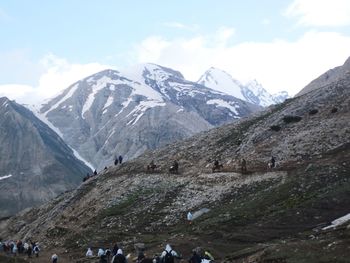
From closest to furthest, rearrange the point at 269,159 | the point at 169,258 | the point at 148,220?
the point at 169,258, the point at 148,220, the point at 269,159

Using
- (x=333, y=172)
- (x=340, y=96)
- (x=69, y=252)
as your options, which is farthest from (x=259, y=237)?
(x=340, y=96)

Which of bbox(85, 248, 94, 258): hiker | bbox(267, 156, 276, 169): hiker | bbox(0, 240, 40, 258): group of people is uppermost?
bbox(267, 156, 276, 169): hiker

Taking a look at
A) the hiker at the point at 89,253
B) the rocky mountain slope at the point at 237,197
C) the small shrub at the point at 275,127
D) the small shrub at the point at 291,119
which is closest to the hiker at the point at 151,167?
the rocky mountain slope at the point at 237,197

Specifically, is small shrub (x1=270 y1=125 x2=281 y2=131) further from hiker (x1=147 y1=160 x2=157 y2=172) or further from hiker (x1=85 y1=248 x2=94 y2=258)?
hiker (x1=85 y1=248 x2=94 y2=258)

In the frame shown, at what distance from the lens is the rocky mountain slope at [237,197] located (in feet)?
154

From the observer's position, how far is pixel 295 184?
59.4 metres

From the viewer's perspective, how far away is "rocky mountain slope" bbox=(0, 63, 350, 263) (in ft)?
154

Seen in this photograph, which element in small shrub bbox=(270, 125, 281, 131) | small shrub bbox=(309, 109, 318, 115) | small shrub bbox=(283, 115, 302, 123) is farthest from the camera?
small shrub bbox=(283, 115, 302, 123)

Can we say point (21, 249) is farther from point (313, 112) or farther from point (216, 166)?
point (313, 112)

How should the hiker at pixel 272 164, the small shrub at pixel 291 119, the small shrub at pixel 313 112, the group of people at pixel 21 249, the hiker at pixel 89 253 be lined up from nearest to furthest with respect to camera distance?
1. the hiker at pixel 89 253
2. the group of people at pixel 21 249
3. the hiker at pixel 272 164
4. the small shrub at pixel 313 112
5. the small shrub at pixel 291 119

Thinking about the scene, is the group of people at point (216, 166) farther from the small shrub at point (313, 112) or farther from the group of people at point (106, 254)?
the group of people at point (106, 254)

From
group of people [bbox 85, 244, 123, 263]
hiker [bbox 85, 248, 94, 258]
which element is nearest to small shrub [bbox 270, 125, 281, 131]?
group of people [bbox 85, 244, 123, 263]

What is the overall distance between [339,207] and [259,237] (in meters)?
8.80

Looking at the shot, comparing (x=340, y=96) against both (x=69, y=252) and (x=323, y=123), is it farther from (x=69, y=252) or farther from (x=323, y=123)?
(x=69, y=252)
